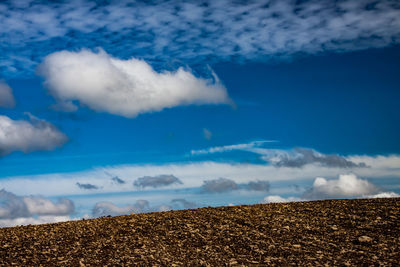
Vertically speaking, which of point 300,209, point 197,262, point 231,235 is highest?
point 300,209

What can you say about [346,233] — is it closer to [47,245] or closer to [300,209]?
[300,209]

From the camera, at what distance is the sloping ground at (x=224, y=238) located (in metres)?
11.1

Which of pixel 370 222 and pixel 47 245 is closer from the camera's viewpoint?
pixel 47 245

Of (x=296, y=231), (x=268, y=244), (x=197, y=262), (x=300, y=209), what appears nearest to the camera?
(x=197, y=262)

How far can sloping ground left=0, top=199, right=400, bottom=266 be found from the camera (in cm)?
1107

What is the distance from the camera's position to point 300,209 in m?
15.4

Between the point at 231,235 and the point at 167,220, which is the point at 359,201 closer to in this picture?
the point at 231,235

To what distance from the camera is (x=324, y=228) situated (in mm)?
13148

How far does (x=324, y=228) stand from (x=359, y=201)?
4136 mm

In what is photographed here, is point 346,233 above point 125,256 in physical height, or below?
above

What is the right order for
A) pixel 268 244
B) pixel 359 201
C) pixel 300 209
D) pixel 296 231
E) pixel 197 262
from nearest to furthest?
1. pixel 197 262
2. pixel 268 244
3. pixel 296 231
4. pixel 300 209
5. pixel 359 201

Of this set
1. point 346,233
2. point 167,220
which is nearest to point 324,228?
point 346,233

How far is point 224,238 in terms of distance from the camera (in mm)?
12438

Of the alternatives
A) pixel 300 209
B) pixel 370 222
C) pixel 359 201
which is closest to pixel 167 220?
pixel 300 209
